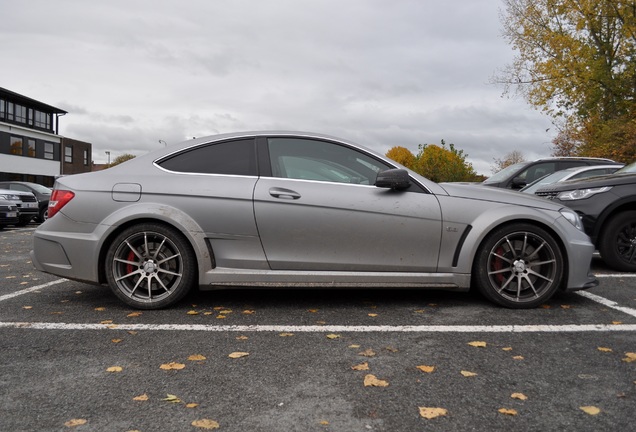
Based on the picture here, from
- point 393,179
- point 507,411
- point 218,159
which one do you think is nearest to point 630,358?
point 507,411

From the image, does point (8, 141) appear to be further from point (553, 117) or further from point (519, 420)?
point (519, 420)

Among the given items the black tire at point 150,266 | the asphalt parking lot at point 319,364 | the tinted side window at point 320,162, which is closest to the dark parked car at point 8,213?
the asphalt parking lot at point 319,364

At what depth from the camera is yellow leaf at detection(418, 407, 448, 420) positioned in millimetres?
2477

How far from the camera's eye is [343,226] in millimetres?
4371

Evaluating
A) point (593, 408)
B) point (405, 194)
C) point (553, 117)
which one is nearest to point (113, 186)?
point (405, 194)

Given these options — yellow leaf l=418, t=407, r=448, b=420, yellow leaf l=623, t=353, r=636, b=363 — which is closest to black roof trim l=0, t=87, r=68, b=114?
yellow leaf l=418, t=407, r=448, b=420

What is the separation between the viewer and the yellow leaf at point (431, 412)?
8.13 feet

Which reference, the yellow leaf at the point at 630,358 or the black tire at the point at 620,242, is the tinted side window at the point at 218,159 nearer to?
the yellow leaf at the point at 630,358

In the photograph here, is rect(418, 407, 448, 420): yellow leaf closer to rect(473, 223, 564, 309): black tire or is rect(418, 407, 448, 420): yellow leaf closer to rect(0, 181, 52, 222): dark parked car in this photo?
rect(473, 223, 564, 309): black tire

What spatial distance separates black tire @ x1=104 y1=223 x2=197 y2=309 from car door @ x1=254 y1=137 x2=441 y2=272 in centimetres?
72

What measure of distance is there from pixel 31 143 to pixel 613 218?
4497 centimetres

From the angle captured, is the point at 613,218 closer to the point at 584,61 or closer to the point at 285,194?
the point at 285,194

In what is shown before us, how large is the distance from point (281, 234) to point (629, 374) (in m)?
2.61

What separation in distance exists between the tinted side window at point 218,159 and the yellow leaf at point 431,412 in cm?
259
